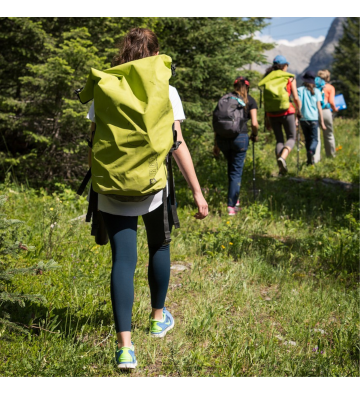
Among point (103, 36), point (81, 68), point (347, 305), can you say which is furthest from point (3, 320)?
point (103, 36)

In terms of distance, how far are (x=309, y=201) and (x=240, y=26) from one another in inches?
172

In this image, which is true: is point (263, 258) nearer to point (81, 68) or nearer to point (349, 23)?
point (81, 68)

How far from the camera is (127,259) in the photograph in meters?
2.66

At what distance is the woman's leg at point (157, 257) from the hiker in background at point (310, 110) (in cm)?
775

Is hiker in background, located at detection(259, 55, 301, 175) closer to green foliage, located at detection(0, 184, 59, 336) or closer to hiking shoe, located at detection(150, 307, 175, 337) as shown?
hiking shoe, located at detection(150, 307, 175, 337)

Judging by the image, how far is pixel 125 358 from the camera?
101 inches

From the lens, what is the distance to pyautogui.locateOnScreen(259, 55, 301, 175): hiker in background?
8.04 metres

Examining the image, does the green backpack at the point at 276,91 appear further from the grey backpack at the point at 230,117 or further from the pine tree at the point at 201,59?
the grey backpack at the point at 230,117

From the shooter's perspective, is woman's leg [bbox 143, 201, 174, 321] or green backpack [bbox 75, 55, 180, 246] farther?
woman's leg [bbox 143, 201, 174, 321]

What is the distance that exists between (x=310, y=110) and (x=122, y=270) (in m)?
8.22

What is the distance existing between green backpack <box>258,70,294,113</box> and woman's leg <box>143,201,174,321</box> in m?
5.75

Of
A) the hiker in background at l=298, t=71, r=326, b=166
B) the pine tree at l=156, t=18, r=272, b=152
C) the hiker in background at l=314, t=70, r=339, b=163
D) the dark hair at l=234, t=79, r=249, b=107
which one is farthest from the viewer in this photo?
the hiker in background at l=314, t=70, r=339, b=163

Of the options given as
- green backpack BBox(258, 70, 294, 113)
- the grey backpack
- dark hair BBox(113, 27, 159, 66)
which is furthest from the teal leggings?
green backpack BBox(258, 70, 294, 113)

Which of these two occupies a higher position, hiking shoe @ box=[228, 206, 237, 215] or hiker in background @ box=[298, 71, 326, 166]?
hiker in background @ box=[298, 71, 326, 166]
